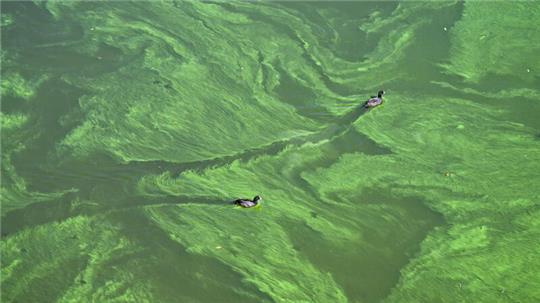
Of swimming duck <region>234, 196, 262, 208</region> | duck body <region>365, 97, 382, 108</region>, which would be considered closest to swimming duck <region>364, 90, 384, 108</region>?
duck body <region>365, 97, 382, 108</region>

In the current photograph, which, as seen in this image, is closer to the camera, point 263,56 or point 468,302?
point 468,302

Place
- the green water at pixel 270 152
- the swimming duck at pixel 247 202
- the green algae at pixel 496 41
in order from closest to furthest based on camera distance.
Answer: the green water at pixel 270 152
the swimming duck at pixel 247 202
the green algae at pixel 496 41

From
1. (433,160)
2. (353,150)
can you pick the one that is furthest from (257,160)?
(433,160)

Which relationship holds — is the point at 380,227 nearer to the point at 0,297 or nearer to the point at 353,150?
the point at 353,150

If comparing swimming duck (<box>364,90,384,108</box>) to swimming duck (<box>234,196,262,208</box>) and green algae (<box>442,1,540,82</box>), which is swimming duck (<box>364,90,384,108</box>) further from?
swimming duck (<box>234,196,262,208</box>)

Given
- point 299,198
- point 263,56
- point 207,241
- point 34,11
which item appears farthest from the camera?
point 34,11

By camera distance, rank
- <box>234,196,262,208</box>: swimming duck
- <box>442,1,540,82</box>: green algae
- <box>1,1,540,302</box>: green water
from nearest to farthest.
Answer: <box>1,1,540,302</box>: green water, <box>234,196,262,208</box>: swimming duck, <box>442,1,540,82</box>: green algae

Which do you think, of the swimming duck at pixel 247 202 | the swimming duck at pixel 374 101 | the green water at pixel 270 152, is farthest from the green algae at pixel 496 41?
the swimming duck at pixel 247 202

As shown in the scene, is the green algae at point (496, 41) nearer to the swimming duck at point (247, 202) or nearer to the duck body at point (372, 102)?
the duck body at point (372, 102)
